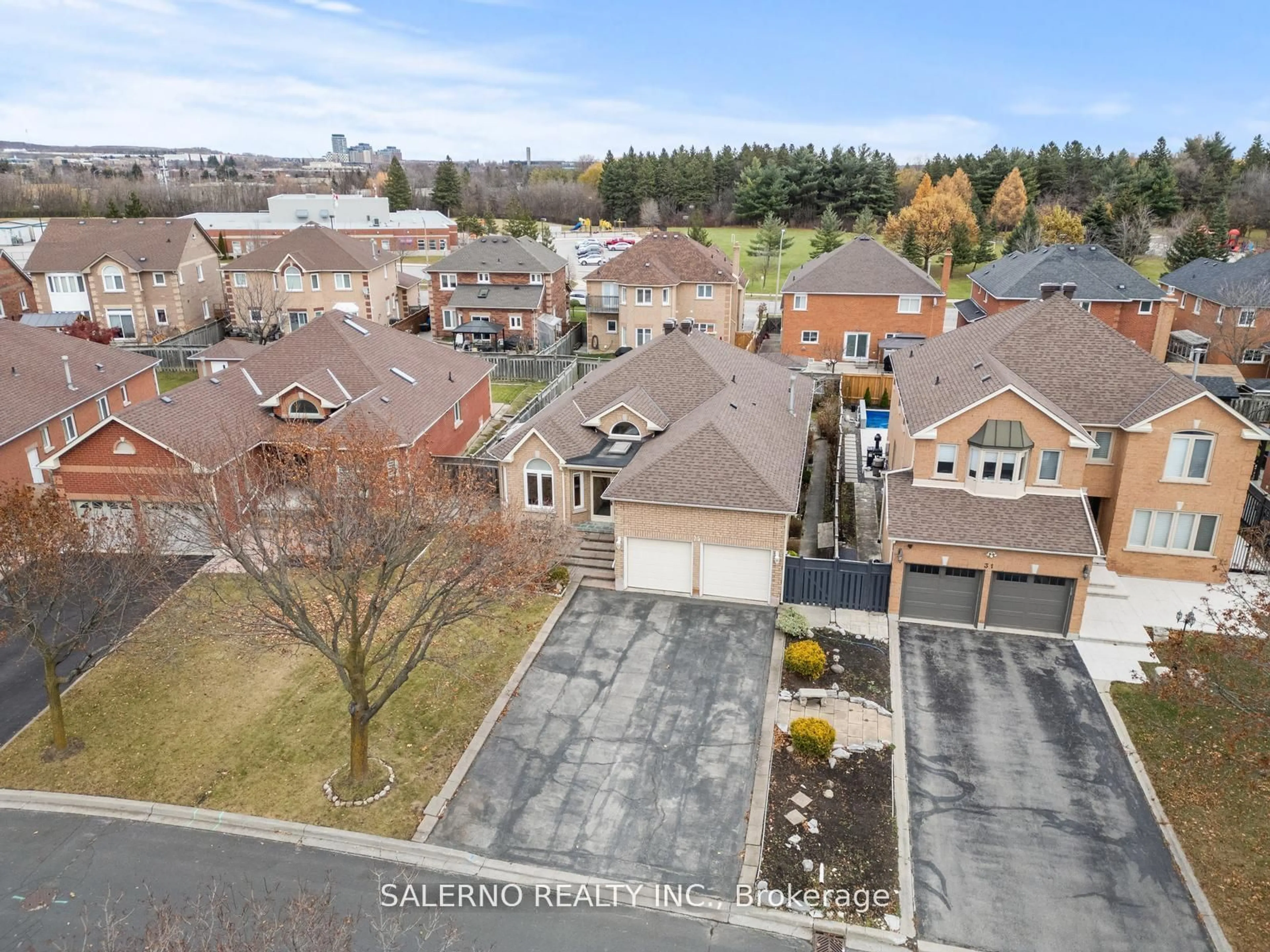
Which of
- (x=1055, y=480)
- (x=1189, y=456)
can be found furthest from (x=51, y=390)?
(x=1189, y=456)

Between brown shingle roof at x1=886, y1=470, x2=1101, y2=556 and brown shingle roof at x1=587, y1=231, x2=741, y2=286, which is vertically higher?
brown shingle roof at x1=587, y1=231, x2=741, y2=286

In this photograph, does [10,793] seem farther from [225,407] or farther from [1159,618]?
[1159,618]

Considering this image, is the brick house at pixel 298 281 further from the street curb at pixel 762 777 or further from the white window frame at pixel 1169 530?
the white window frame at pixel 1169 530

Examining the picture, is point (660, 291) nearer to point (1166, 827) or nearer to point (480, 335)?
point (480, 335)

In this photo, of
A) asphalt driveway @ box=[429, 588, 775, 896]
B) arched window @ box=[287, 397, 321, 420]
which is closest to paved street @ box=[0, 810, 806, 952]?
asphalt driveway @ box=[429, 588, 775, 896]

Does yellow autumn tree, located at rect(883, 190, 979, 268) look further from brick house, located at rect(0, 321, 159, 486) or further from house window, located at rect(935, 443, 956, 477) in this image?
brick house, located at rect(0, 321, 159, 486)

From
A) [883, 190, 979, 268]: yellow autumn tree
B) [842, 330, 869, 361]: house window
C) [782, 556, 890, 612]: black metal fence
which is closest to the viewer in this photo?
[782, 556, 890, 612]: black metal fence

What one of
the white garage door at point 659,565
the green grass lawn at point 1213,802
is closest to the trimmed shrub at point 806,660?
the white garage door at point 659,565
